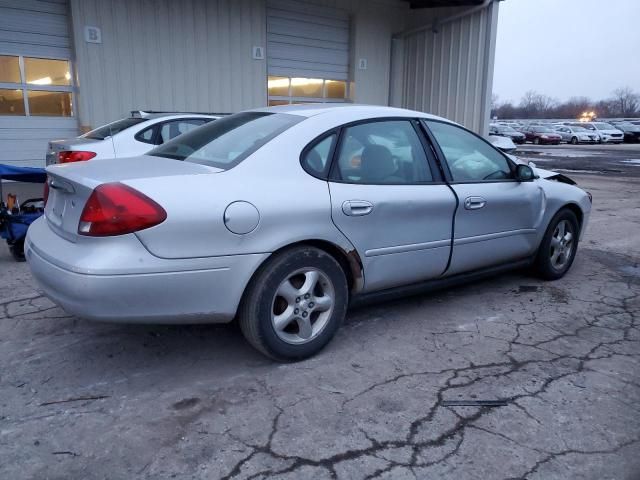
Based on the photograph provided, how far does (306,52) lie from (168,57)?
12.1 ft

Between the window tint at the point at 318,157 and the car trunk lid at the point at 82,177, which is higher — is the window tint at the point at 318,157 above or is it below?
above

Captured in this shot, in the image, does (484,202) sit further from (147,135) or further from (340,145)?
(147,135)

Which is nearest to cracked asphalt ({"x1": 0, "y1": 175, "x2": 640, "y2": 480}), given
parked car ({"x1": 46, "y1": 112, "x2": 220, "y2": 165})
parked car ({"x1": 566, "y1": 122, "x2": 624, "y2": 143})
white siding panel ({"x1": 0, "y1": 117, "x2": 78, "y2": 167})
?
parked car ({"x1": 46, "y1": 112, "x2": 220, "y2": 165})

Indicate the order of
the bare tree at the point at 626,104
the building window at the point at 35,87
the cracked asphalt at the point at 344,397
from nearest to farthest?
the cracked asphalt at the point at 344,397 < the building window at the point at 35,87 < the bare tree at the point at 626,104

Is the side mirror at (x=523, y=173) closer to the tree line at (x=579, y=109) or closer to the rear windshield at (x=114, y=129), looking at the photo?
the rear windshield at (x=114, y=129)

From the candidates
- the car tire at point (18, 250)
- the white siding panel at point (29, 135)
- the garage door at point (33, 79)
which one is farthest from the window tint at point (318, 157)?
the garage door at point (33, 79)

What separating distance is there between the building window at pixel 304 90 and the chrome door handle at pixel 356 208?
32.3ft

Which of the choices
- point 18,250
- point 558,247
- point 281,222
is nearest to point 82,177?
point 281,222

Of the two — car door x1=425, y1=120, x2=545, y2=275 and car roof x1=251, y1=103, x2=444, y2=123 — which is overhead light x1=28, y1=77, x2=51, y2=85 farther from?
car door x1=425, y1=120, x2=545, y2=275

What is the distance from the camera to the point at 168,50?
37.1 feet

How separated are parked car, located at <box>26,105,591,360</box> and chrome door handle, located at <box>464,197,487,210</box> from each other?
0.05 ft

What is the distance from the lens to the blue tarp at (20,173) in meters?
5.16

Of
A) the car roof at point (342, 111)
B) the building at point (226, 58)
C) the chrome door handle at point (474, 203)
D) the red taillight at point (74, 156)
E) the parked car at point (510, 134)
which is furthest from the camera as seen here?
the parked car at point (510, 134)

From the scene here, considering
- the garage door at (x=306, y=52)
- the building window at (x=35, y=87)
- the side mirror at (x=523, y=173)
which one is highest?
the garage door at (x=306, y=52)
